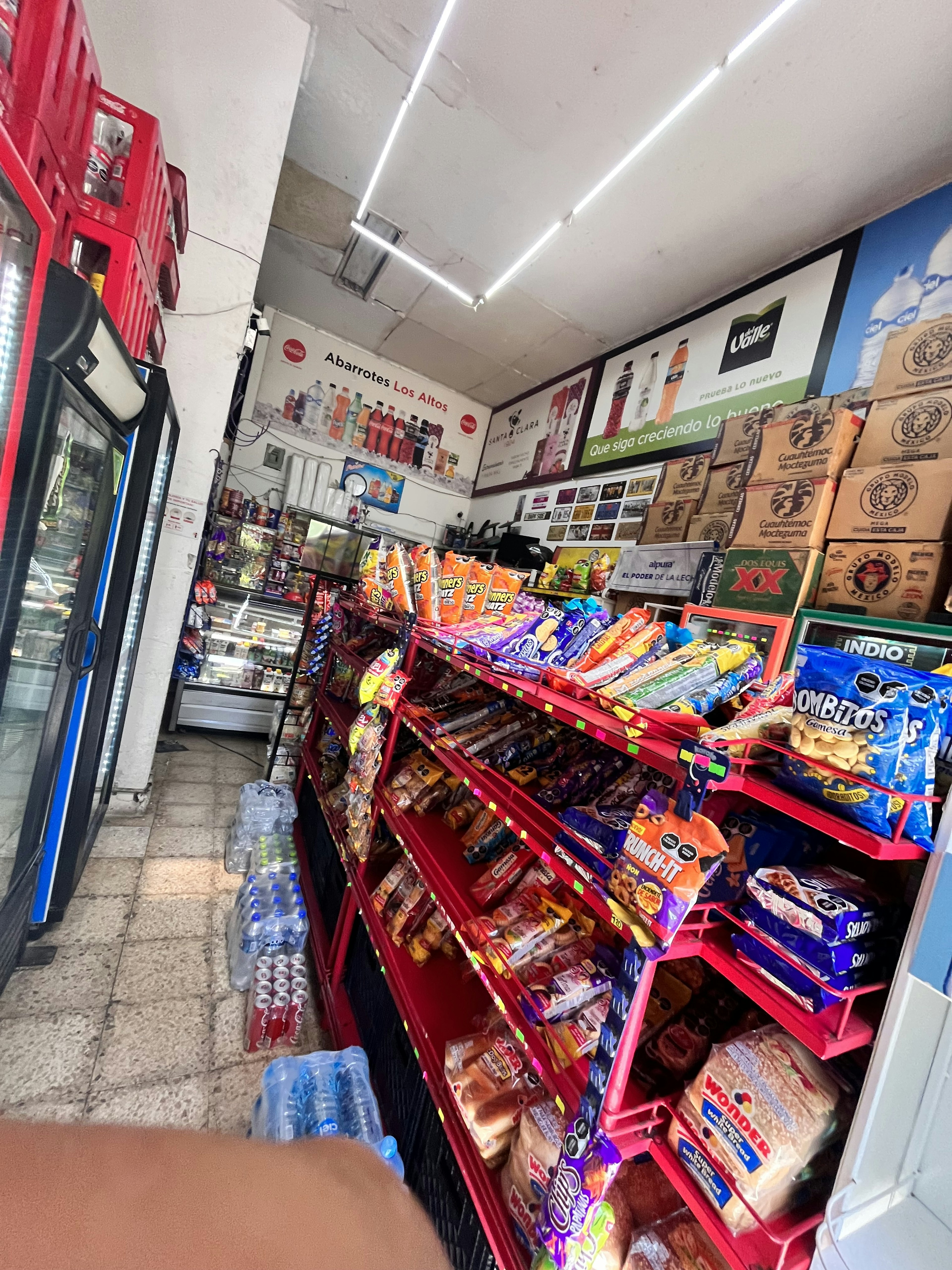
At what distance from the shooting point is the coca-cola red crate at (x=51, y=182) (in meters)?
1.18

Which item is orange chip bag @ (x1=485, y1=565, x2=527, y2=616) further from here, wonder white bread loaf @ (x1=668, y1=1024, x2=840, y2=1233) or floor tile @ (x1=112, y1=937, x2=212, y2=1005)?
floor tile @ (x1=112, y1=937, x2=212, y2=1005)

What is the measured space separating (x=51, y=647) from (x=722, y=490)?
10.8ft

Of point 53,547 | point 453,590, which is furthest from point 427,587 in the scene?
point 53,547

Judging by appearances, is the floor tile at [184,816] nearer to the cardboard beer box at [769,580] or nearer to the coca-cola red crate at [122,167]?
the coca-cola red crate at [122,167]

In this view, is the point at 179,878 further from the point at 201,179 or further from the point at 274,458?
the point at 274,458

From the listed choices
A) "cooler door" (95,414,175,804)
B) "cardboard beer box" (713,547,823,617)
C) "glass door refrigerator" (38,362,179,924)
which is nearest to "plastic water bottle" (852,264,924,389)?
"cardboard beer box" (713,547,823,617)

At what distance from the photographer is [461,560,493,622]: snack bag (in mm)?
2227

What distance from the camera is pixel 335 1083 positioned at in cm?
176

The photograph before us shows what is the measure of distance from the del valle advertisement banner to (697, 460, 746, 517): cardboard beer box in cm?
461

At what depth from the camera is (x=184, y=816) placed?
3.60m

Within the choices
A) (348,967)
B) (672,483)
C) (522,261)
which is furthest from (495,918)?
(522,261)

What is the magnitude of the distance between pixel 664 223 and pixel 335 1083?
5.09 meters

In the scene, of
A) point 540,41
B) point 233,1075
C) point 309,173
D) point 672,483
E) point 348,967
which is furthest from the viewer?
point 309,173

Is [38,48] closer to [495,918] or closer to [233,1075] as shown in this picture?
[495,918]
